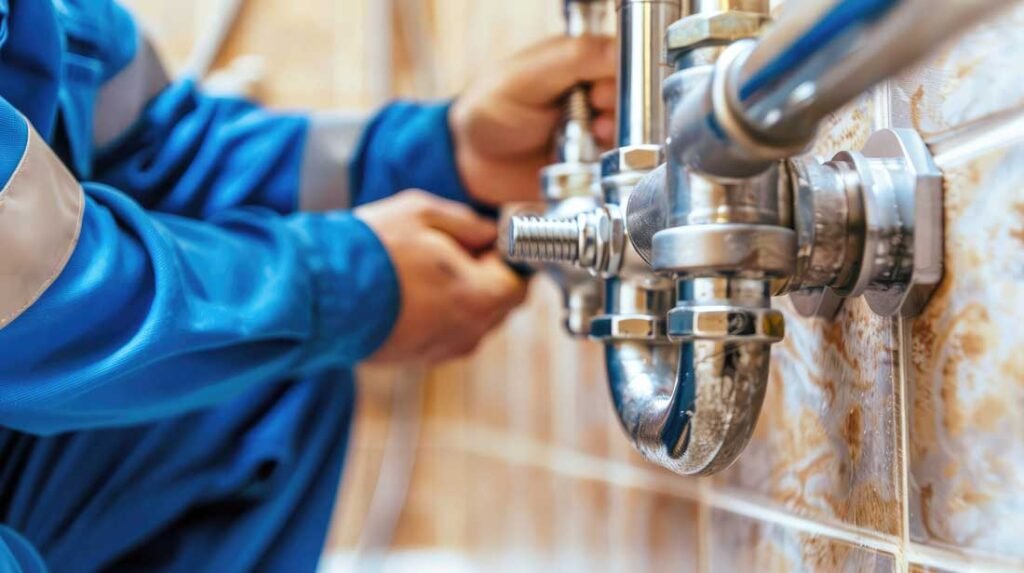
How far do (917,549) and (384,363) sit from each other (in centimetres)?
29

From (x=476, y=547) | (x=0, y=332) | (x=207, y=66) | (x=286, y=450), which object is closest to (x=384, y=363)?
(x=286, y=450)

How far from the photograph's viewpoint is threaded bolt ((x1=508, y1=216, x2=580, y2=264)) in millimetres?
261

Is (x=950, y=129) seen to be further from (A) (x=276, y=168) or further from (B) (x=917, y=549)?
(A) (x=276, y=168)

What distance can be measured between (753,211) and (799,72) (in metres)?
0.05

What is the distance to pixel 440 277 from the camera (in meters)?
0.42

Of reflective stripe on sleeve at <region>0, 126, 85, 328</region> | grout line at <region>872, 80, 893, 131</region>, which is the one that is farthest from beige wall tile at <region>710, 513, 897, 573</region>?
reflective stripe on sleeve at <region>0, 126, 85, 328</region>

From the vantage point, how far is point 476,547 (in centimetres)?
81

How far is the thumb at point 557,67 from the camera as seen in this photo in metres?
0.39

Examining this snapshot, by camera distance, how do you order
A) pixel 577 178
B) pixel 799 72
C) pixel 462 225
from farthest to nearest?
pixel 462 225, pixel 577 178, pixel 799 72

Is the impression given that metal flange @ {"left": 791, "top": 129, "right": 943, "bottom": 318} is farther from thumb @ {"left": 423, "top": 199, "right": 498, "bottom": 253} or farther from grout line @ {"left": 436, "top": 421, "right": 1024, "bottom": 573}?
thumb @ {"left": 423, "top": 199, "right": 498, "bottom": 253}

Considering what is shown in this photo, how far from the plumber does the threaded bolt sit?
0.11 m

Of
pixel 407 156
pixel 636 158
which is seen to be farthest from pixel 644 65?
→ pixel 407 156

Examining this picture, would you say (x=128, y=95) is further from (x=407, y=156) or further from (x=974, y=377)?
(x=974, y=377)

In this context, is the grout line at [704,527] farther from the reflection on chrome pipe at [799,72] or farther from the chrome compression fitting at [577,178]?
the reflection on chrome pipe at [799,72]
